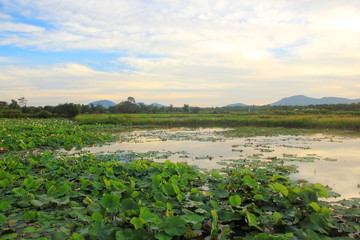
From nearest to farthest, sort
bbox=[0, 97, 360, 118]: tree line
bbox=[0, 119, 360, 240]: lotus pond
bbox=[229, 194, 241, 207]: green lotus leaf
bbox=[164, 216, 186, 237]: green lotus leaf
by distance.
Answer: bbox=[164, 216, 186, 237]: green lotus leaf
bbox=[0, 119, 360, 240]: lotus pond
bbox=[229, 194, 241, 207]: green lotus leaf
bbox=[0, 97, 360, 118]: tree line

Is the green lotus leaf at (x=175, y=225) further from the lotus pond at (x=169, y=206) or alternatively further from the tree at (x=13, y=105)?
the tree at (x=13, y=105)

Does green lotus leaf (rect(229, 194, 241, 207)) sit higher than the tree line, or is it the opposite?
the tree line

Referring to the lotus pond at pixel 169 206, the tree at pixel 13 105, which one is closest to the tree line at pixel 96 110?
the tree at pixel 13 105

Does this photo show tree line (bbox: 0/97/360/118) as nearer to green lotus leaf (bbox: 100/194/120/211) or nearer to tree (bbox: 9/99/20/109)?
tree (bbox: 9/99/20/109)

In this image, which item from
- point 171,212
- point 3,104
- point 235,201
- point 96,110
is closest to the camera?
point 171,212

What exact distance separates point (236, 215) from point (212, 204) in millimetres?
297

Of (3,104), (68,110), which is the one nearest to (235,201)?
(68,110)

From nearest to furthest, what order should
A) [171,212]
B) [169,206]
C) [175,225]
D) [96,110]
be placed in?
[175,225] < [171,212] < [169,206] < [96,110]

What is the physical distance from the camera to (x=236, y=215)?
281 cm

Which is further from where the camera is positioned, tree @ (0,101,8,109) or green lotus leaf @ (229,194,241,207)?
tree @ (0,101,8,109)

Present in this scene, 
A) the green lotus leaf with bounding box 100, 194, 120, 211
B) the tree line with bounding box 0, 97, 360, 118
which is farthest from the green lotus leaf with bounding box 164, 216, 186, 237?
the tree line with bounding box 0, 97, 360, 118

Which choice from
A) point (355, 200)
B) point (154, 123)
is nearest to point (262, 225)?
point (355, 200)

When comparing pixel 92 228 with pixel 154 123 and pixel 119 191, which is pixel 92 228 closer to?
pixel 119 191

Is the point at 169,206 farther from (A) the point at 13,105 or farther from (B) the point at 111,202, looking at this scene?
(A) the point at 13,105
